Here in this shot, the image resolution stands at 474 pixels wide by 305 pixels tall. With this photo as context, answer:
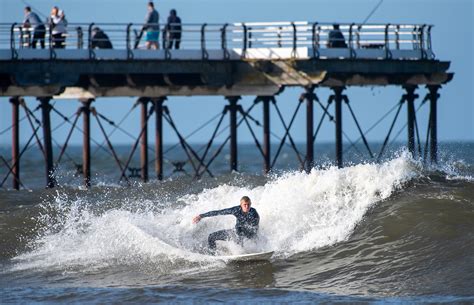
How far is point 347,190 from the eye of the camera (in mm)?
25719

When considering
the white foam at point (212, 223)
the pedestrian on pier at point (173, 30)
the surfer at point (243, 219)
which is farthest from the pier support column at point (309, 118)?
the surfer at point (243, 219)

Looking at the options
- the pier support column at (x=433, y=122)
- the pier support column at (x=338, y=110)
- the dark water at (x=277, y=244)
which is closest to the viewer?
the dark water at (x=277, y=244)

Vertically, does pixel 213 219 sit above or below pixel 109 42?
below

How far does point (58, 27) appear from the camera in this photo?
1232 inches

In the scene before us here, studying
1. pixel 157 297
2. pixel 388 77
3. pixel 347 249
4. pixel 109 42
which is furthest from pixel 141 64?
pixel 157 297

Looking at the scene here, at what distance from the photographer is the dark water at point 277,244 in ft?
67.3

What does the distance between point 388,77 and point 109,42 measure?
6.96 m

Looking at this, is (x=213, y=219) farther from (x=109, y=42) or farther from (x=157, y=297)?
(x=109, y=42)

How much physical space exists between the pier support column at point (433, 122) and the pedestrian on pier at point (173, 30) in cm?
666

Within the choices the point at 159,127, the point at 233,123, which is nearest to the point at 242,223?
the point at 159,127

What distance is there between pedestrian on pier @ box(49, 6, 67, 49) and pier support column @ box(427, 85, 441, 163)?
9.39 m

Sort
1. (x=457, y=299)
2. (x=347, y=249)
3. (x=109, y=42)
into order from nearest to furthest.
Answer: (x=457, y=299) < (x=347, y=249) < (x=109, y=42)

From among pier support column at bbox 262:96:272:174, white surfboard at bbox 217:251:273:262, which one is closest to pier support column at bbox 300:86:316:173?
pier support column at bbox 262:96:272:174

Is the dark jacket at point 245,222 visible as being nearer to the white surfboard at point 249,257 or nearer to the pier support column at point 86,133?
the white surfboard at point 249,257
